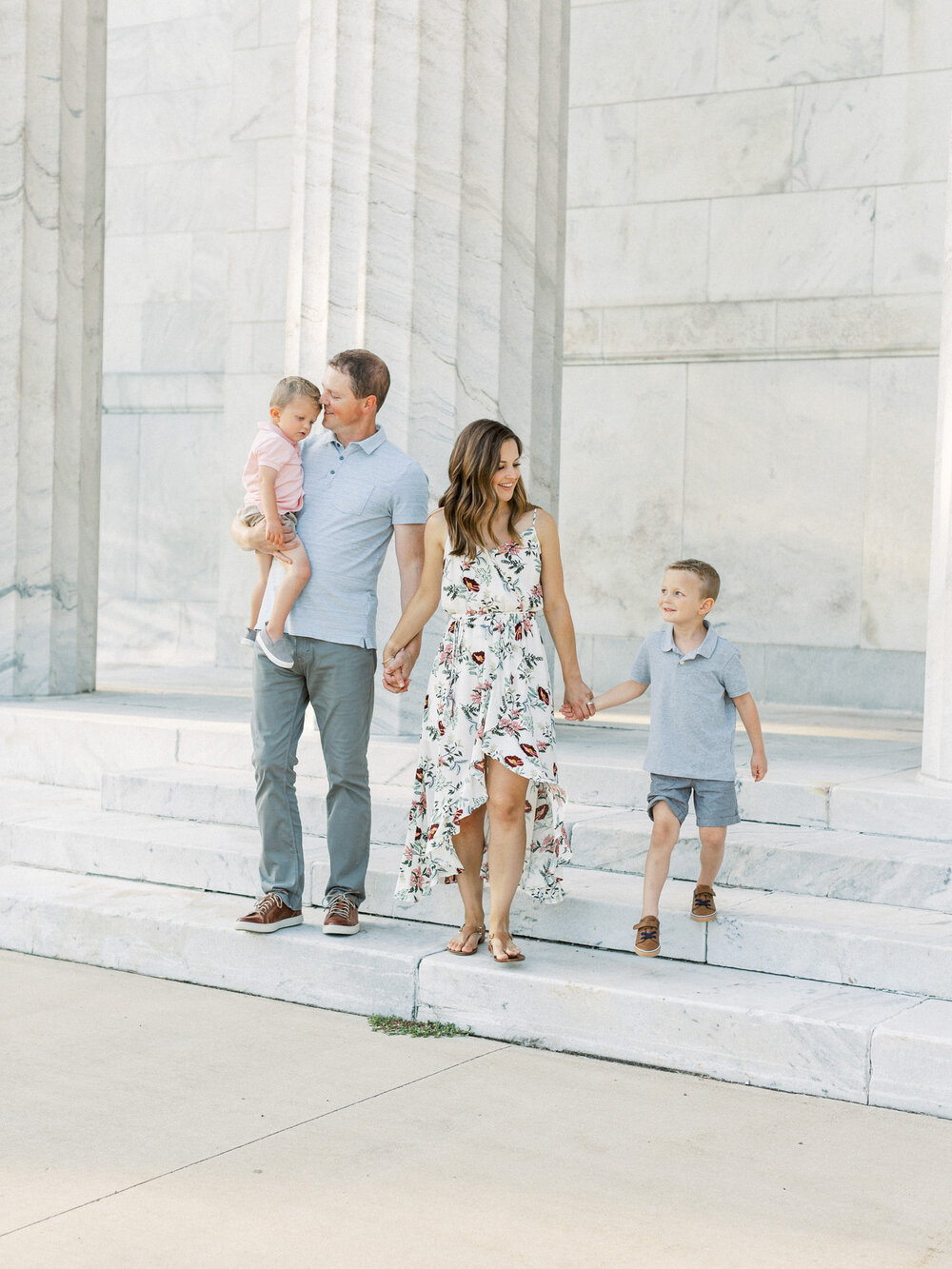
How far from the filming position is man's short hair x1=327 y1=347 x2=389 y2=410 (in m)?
5.43

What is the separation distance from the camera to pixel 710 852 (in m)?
5.29

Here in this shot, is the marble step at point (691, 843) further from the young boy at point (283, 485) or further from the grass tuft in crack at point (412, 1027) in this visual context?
the young boy at point (283, 485)

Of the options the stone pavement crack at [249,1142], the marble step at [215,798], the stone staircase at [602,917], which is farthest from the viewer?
the marble step at [215,798]

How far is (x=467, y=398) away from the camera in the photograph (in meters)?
7.81

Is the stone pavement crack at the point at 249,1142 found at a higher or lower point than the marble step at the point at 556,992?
lower

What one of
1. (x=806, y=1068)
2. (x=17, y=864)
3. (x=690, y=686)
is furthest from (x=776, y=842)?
(x=17, y=864)

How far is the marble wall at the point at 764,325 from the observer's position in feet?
35.7

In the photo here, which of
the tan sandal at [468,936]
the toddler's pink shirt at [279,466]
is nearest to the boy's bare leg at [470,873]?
the tan sandal at [468,936]

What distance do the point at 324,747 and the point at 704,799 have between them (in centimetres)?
142

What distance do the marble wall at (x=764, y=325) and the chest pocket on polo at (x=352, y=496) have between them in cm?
635

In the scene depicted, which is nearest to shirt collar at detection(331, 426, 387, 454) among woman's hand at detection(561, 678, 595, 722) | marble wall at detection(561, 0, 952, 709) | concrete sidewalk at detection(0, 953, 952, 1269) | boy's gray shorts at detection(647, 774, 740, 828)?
woman's hand at detection(561, 678, 595, 722)

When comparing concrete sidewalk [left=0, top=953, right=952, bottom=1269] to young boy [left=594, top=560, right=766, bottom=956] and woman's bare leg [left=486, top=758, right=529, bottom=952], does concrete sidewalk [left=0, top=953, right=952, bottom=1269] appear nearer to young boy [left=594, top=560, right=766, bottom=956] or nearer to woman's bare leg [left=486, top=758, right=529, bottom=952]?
woman's bare leg [left=486, top=758, right=529, bottom=952]

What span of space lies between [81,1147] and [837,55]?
9.94m

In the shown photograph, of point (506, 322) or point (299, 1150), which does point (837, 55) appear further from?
point (299, 1150)
